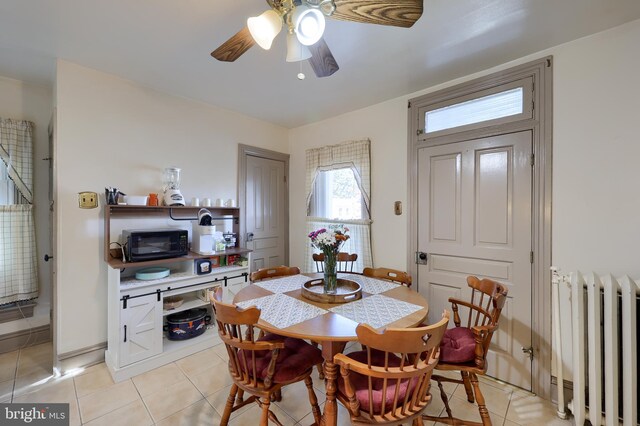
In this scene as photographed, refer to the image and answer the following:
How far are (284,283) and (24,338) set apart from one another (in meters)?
2.68

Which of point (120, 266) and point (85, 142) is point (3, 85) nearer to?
point (85, 142)

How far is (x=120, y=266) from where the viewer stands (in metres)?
2.16

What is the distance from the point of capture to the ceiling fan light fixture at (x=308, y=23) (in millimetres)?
1171

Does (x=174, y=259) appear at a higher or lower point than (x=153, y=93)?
lower

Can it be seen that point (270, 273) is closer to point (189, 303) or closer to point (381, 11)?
point (189, 303)

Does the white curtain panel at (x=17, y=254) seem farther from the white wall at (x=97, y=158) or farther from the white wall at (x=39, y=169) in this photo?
the white wall at (x=97, y=158)

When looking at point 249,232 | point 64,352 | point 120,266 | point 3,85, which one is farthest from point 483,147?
point 3,85

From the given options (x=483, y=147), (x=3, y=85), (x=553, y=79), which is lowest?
(x=483, y=147)

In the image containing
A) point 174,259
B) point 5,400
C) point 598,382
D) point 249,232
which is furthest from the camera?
point 249,232

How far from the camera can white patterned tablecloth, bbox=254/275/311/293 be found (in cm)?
204

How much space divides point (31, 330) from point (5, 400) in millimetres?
958

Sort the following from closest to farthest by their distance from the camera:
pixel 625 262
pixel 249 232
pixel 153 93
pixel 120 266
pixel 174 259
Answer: pixel 625 262, pixel 120 266, pixel 174 259, pixel 153 93, pixel 249 232

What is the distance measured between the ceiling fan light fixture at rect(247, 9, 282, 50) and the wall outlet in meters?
2.08

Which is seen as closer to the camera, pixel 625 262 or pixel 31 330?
pixel 625 262
